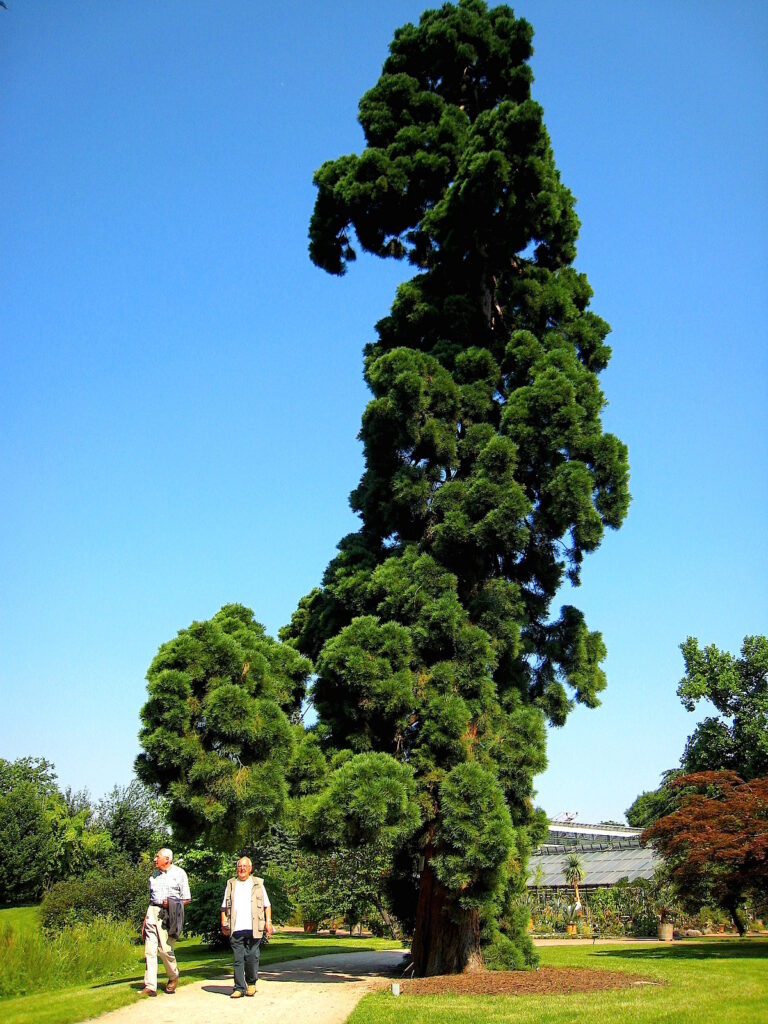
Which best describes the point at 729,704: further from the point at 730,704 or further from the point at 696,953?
the point at 696,953

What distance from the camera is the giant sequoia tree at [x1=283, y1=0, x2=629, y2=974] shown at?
11.9 meters

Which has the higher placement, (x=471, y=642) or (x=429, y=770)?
(x=471, y=642)

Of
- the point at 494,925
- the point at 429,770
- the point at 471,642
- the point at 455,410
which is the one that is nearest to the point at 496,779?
the point at 429,770

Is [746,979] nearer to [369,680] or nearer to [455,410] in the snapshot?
[369,680]

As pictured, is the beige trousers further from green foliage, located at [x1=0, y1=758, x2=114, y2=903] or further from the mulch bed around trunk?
green foliage, located at [x1=0, y1=758, x2=114, y2=903]

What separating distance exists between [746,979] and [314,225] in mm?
15691

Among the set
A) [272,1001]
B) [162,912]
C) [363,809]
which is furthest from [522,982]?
[162,912]

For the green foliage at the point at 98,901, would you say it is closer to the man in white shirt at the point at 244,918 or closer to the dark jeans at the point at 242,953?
the dark jeans at the point at 242,953

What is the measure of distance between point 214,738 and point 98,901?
1316 cm

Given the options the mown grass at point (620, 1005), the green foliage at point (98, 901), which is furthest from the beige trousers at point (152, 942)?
the green foliage at point (98, 901)

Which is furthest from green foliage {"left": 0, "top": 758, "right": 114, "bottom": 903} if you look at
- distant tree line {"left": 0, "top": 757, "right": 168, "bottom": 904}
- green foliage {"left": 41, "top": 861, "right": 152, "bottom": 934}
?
green foliage {"left": 41, "top": 861, "right": 152, "bottom": 934}

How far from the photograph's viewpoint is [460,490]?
13570 mm

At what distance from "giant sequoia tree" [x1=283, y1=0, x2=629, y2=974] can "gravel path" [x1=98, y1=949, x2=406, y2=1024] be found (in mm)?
1549

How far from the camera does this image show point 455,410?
46.9ft
